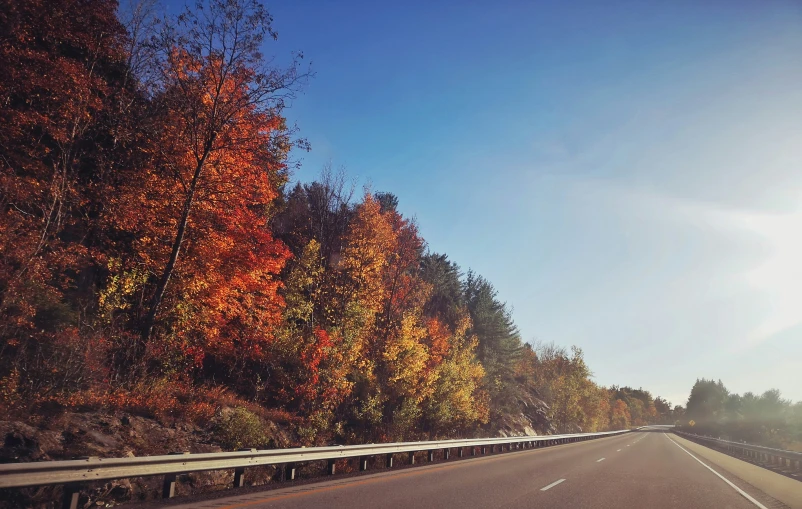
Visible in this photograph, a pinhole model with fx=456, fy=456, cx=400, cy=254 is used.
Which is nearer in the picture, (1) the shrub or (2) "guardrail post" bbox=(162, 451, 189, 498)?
(2) "guardrail post" bbox=(162, 451, 189, 498)

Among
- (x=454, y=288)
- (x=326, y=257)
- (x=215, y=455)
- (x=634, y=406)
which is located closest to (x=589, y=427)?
(x=454, y=288)

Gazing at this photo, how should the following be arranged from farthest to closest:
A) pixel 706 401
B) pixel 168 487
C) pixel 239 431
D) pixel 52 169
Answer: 1. pixel 706 401
2. pixel 52 169
3. pixel 239 431
4. pixel 168 487

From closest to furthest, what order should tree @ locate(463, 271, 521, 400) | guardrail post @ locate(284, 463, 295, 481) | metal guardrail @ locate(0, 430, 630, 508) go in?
metal guardrail @ locate(0, 430, 630, 508) < guardrail post @ locate(284, 463, 295, 481) < tree @ locate(463, 271, 521, 400)

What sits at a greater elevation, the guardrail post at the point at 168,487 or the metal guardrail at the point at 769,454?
the guardrail post at the point at 168,487

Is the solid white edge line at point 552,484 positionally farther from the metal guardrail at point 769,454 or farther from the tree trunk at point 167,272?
the metal guardrail at point 769,454

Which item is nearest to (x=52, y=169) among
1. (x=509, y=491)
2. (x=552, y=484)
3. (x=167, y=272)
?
(x=167, y=272)

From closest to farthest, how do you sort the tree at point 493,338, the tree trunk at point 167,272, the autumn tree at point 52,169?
the autumn tree at point 52,169 → the tree trunk at point 167,272 → the tree at point 493,338

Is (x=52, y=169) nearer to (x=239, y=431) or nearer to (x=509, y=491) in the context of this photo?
(x=239, y=431)

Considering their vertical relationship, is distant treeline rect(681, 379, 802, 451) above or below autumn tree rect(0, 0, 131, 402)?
below

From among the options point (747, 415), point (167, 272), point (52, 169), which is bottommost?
point (747, 415)

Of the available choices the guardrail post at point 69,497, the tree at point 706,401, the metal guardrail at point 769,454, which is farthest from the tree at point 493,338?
the tree at point 706,401

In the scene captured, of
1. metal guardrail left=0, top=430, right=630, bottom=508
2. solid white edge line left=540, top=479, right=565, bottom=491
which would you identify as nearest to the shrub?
metal guardrail left=0, top=430, right=630, bottom=508

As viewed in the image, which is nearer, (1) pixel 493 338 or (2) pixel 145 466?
(2) pixel 145 466

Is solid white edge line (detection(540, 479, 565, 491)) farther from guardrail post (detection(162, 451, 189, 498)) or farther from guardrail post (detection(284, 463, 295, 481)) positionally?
guardrail post (detection(162, 451, 189, 498))
